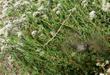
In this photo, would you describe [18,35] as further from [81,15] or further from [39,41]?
[81,15]

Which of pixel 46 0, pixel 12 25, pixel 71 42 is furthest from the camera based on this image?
pixel 46 0

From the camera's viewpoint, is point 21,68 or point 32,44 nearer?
point 32,44

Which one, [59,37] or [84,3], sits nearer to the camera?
[84,3]

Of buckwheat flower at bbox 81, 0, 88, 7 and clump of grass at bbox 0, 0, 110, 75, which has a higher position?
buckwheat flower at bbox 81, 0, 88, 7

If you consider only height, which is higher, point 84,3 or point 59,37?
point 84,3

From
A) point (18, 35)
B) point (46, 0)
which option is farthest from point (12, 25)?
point (46, 0)

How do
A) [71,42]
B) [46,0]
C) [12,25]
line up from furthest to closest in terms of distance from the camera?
[46,0], [71,42], [12,25]

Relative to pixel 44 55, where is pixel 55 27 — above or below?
above

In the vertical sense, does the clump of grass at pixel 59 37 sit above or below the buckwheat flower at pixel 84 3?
below

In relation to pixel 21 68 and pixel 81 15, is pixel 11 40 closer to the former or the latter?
pixel 21 68

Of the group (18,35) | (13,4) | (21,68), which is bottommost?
(21,68)
